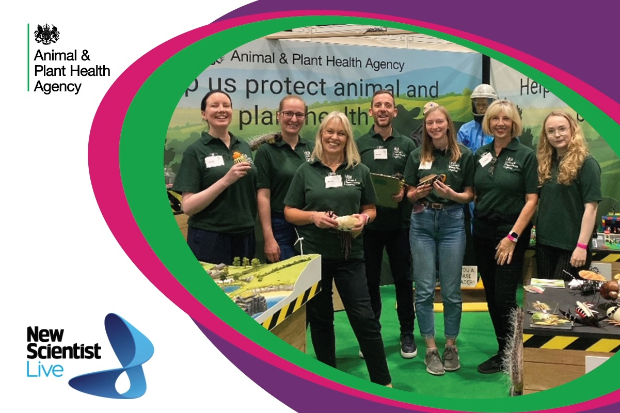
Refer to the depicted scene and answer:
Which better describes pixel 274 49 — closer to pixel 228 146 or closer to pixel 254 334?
pixel 228 146

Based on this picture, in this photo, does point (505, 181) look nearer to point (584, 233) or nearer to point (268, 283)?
point (584, 233)

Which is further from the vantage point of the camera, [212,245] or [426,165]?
[426,165]

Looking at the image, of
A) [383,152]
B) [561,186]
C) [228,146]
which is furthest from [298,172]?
[561,186]

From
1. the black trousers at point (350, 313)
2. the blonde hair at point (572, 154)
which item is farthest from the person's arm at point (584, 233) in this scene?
the black trousers at point (350, 313)

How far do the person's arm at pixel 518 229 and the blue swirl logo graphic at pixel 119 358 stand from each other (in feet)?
6.27

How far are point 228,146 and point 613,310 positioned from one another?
1.73m

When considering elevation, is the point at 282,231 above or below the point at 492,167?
below

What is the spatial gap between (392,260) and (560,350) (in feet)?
4.06

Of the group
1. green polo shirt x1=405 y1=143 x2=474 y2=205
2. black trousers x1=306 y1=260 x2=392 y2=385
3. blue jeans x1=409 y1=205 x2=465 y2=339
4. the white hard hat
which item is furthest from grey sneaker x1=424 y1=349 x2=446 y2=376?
the white hard hat

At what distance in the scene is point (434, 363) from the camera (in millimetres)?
3441

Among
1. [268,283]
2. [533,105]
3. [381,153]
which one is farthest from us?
A: [533,105]

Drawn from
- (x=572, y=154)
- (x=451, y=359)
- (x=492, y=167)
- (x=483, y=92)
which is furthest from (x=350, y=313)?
(x=483, y=92)

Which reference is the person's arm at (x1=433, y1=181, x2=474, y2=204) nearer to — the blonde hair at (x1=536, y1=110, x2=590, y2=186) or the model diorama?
the blonde hair at (x1=536, y1=110, x2=590, y2=186)

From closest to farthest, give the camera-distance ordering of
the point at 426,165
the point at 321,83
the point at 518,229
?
1. the point at 518,229
2. the point at 426,165
3. the point at 321,83
